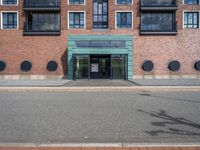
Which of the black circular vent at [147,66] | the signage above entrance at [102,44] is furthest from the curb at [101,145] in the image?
the black circular vent at [147,66]

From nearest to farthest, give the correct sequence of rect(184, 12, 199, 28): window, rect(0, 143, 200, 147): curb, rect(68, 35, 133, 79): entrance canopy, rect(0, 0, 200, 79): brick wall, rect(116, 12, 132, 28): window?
rect(0, 143, 200, 147): curb < rect(68, 35, 133, 79): entrance canopy < rect(0, 0, 200, 79): brick wall < rect(116, 12, 132, 28): window < rect(184, 12, 199, 28): window

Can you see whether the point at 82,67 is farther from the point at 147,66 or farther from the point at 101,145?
the point at 101,145

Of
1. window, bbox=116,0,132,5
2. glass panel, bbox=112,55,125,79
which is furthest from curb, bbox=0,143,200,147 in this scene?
window, bbox=116,0,132,5

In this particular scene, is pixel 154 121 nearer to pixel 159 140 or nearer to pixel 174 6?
pixel 159 140

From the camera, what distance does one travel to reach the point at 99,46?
31656mm

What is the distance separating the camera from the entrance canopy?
31.3 metres

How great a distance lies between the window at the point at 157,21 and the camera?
32.9m

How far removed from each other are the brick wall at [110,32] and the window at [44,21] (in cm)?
87

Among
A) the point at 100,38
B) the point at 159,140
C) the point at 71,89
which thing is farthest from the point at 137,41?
the point at 159,140

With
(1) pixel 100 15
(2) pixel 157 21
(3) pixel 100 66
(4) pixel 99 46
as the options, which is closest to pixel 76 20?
(1) pixel 100 15

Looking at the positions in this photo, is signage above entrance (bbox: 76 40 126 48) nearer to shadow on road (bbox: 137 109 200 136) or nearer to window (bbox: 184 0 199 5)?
window (bbox: 184 0 199 5)

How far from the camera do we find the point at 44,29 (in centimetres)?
3306

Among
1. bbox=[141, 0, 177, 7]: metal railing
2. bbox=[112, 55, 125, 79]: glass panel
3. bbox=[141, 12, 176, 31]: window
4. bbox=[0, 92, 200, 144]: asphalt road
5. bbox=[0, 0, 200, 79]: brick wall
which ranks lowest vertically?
bbox=[0, 92, 200, 144]: asphalt road

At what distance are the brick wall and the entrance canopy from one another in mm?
1173
